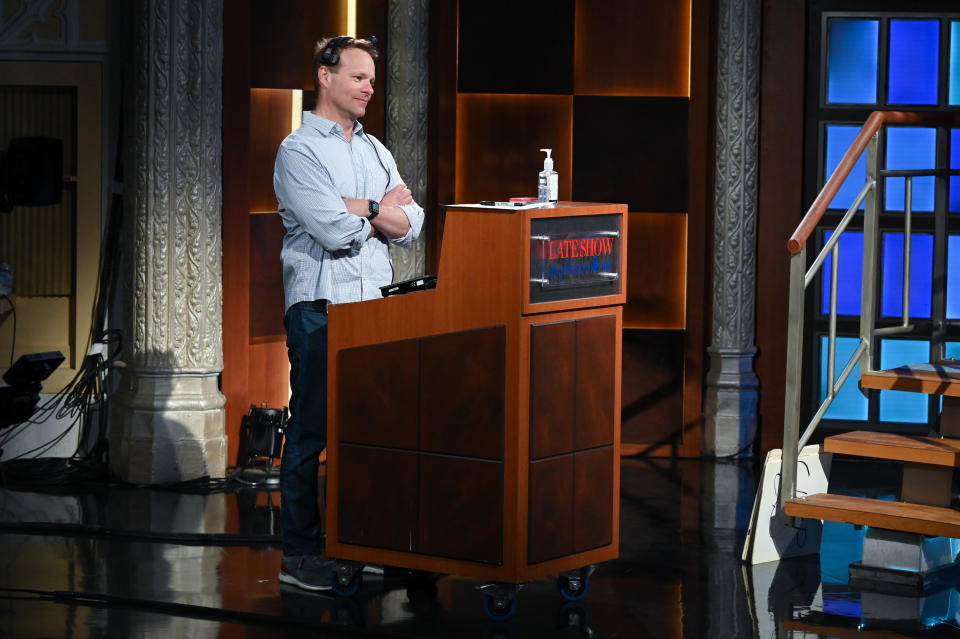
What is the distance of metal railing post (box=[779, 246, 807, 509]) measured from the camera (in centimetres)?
429

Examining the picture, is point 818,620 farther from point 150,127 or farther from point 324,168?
point 150,127

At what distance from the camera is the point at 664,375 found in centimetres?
641

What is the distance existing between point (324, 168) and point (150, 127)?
1733mm

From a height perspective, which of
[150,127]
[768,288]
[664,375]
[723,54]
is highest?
[723,54]

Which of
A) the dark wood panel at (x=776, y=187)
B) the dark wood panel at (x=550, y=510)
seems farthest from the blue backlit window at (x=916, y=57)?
the dark wood panel at (x=550, y=510)

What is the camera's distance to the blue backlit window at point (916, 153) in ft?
20.3

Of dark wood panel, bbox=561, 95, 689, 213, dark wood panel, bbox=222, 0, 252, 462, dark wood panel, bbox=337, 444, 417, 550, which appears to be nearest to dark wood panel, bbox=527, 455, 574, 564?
dark wood panel, bbox=337, 444, 417, 550

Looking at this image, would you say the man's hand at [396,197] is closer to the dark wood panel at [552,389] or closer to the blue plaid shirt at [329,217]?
the blue plaid shirt at [329,217]

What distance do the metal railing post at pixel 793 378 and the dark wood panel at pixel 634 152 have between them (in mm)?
2030

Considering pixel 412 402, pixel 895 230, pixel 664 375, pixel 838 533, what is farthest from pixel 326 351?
pixel 895 230

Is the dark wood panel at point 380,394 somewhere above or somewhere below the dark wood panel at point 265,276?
below

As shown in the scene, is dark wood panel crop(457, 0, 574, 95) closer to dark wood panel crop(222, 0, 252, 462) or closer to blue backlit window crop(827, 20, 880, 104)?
dark wood panel crop(222, 0, 252, 462)

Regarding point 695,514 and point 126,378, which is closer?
point 695,514

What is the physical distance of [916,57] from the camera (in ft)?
20.2
